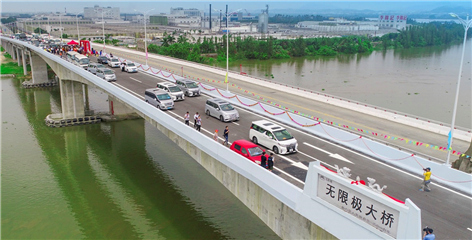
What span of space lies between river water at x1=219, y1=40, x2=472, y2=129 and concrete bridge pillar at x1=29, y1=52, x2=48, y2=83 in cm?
4245

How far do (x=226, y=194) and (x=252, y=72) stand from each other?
6214cm

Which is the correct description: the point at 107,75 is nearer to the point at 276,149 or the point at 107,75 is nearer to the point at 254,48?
the point at 276,149

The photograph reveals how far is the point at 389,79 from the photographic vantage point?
75.4 metres

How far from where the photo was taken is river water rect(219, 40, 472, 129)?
53.1 metres

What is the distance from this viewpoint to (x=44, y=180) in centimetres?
3206

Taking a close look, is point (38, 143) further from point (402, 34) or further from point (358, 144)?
point (402, 34)

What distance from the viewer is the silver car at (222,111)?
1117 inches

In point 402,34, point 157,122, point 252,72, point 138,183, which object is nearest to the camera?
point 157,122

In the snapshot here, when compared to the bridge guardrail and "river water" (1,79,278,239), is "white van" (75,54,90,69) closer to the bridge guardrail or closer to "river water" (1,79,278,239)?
"river water" (1,79,278,239)

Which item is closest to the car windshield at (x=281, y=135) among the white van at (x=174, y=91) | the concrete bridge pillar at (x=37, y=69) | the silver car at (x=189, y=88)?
the white van at (x=174, y=91)

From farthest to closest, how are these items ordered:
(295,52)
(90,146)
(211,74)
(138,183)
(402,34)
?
(402,34) → (295,52) → (211,74) → (90,146) → (138,183)

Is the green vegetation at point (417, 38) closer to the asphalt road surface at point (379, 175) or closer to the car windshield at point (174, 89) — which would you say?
the car windshield at point (174, 89)

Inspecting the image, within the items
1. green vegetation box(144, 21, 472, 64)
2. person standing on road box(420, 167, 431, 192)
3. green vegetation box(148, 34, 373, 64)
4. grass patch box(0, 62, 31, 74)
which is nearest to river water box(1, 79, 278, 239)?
person standing on road box(420, 167, 431, 192)

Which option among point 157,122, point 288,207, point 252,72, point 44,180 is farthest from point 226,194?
point 252,72
